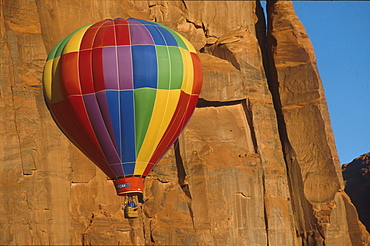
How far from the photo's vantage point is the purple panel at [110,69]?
1053 inches

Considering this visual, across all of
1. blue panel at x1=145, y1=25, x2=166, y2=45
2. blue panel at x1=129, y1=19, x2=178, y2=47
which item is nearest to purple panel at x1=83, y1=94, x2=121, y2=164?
blue panel at x1=145, y1=25, x2=166, y2=45

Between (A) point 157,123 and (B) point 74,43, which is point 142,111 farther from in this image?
(B) point 74,43

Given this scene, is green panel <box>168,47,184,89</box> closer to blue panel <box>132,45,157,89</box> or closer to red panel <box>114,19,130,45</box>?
blue panel <box>132,45,157,89</box>

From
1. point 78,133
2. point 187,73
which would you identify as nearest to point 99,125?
point 78,133

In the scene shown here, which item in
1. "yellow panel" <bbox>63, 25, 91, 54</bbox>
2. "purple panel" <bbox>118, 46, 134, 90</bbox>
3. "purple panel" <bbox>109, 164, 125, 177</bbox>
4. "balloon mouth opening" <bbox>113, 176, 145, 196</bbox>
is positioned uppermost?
"yellow panel" <bbox>63, 25, 91, 54</bbox>

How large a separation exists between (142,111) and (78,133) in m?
1.68

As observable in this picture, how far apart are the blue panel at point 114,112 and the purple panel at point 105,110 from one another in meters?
0.05

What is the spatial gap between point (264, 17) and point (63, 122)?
14.6m

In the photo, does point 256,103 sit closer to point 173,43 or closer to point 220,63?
point 220,63

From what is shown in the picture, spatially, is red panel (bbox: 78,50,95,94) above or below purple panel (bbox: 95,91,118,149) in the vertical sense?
above

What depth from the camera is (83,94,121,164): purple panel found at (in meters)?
26.9

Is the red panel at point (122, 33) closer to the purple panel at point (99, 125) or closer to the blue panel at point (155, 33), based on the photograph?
the blue panel at point (155, 33)

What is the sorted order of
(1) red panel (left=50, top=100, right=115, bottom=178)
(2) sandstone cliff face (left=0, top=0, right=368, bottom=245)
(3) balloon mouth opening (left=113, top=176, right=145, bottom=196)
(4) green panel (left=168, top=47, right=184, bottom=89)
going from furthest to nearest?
(2) sandstone cliff face (left=0, top=0, right=368, bottom=245)
(4) green panel (left=168, top=47, right=184, bottom=89)
(1) red panel (left=50, top=100, right=115, bottom=178)
(3) balloon mouth opening (left=113, top=176, right=145, bottom=196)

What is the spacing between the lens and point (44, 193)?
31.2m
